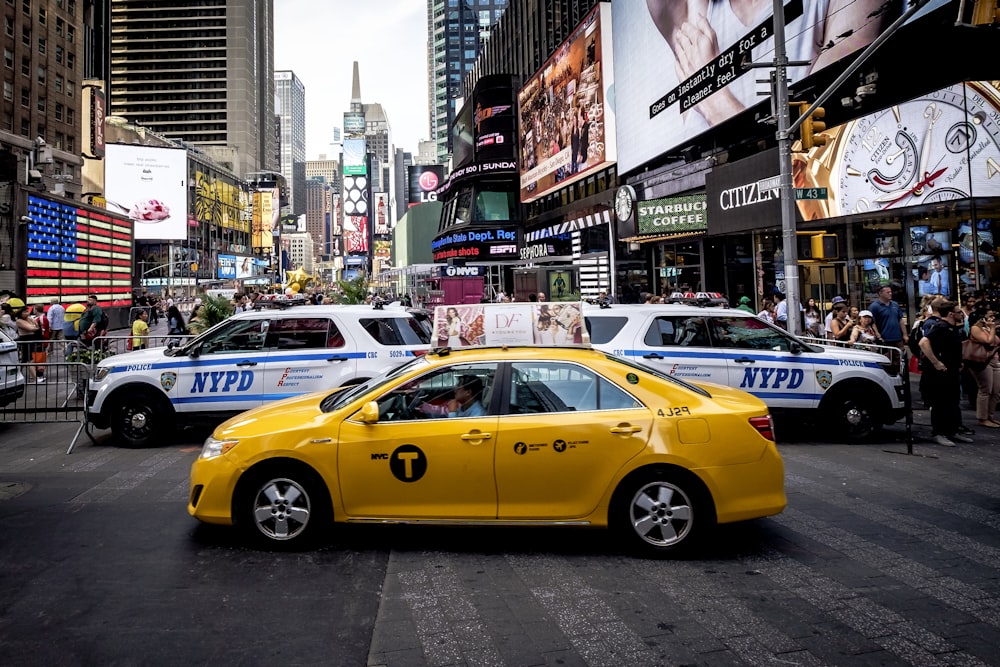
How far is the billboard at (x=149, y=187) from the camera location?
8950 centimetres

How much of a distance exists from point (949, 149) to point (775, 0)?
5.06 metres

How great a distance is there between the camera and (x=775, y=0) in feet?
42.8

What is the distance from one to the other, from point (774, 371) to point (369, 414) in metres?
6.32

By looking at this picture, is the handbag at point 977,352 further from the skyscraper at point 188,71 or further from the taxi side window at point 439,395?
the skyscraper at point 188,71

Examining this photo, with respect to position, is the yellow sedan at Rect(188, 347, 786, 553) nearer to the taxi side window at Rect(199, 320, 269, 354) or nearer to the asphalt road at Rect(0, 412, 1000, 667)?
the asphalt road at Rect(0, 412, 1000, 667)

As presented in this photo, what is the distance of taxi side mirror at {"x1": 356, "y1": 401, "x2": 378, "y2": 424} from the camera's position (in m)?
5.21

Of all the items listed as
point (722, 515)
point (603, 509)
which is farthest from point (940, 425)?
point (603, 509)

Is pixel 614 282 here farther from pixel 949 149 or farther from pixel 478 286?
pixel 949 149

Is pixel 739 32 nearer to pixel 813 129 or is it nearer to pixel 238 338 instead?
pixel 813 129

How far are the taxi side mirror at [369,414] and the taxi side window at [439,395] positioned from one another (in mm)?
146

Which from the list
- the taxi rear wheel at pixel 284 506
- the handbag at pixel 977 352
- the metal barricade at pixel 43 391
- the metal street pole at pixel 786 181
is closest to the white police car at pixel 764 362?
the handbag at pixel 977 352

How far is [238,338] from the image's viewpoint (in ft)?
31.9

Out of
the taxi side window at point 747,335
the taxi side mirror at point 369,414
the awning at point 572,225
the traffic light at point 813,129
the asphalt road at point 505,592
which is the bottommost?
the asphalt road at point 505,592

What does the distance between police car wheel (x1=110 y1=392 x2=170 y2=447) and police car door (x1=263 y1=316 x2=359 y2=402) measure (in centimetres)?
146
